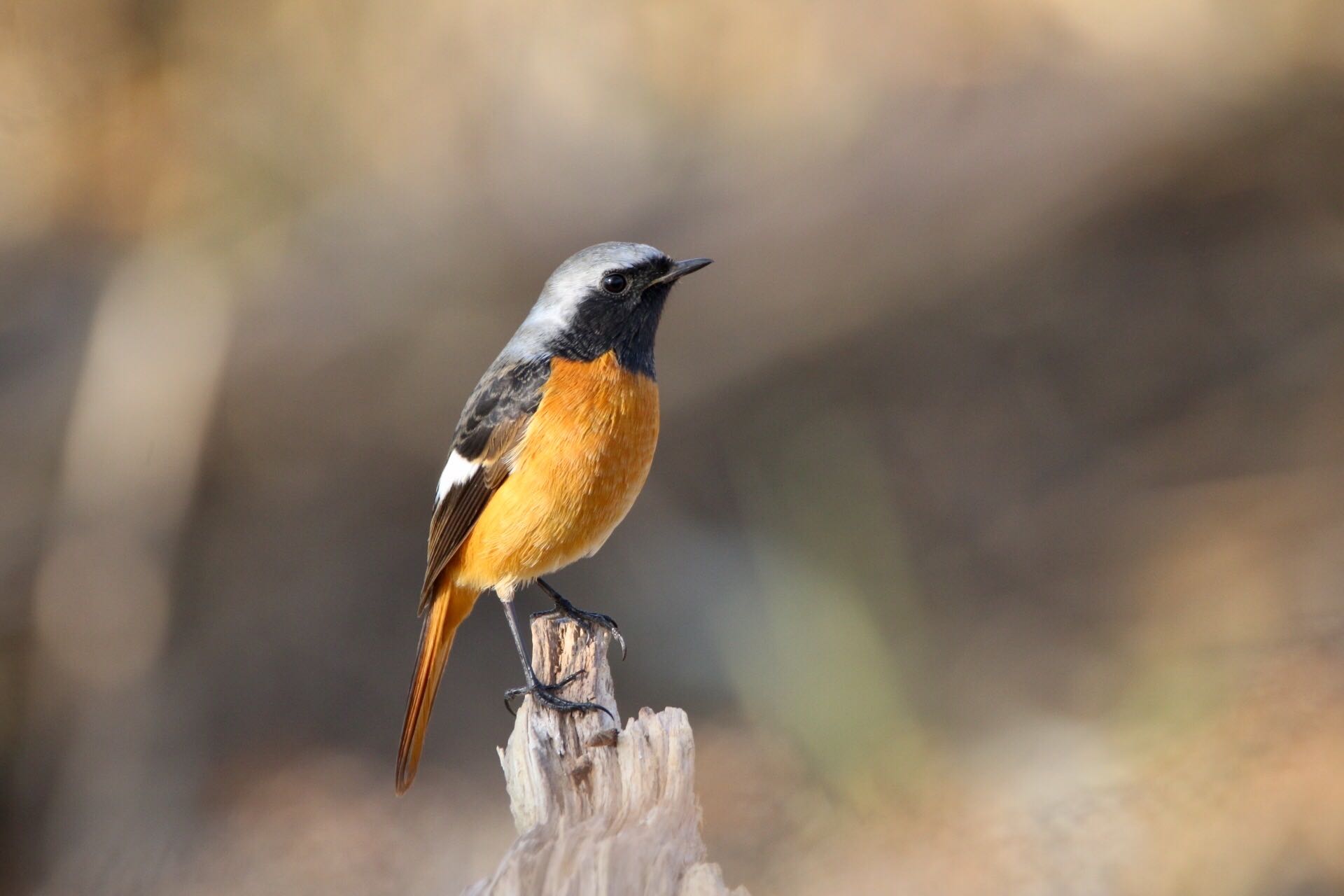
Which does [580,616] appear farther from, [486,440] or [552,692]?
[486,440]

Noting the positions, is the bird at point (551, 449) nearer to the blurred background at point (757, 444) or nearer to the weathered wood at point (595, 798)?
the weathered wood at point (595, 798)

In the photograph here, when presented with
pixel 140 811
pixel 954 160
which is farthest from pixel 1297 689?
pixel 140 811

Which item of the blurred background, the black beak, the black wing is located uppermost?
the blurred background

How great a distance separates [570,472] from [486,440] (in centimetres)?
37

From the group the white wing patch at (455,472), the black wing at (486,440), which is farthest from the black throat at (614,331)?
the white wing patch at (455,472)

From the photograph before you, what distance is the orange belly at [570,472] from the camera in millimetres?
3436

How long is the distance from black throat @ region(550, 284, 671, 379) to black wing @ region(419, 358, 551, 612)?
108mm

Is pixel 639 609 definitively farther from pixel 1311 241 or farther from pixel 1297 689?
pixel 1311 241

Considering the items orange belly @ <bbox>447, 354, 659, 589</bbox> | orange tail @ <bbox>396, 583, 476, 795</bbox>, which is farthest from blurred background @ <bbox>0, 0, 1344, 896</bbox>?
orange belly @ <bbox>447, 354, 659, 589</bbox>

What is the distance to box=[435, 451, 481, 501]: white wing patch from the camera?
12.1ft

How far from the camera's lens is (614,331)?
3639 mm

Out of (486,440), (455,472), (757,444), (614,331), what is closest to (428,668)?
(455,472)

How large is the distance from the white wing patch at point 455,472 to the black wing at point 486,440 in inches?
0.6

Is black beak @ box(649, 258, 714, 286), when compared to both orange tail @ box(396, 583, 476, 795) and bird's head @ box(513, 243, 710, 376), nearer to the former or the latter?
bird's head @ box(513, 243, 710, 376)
